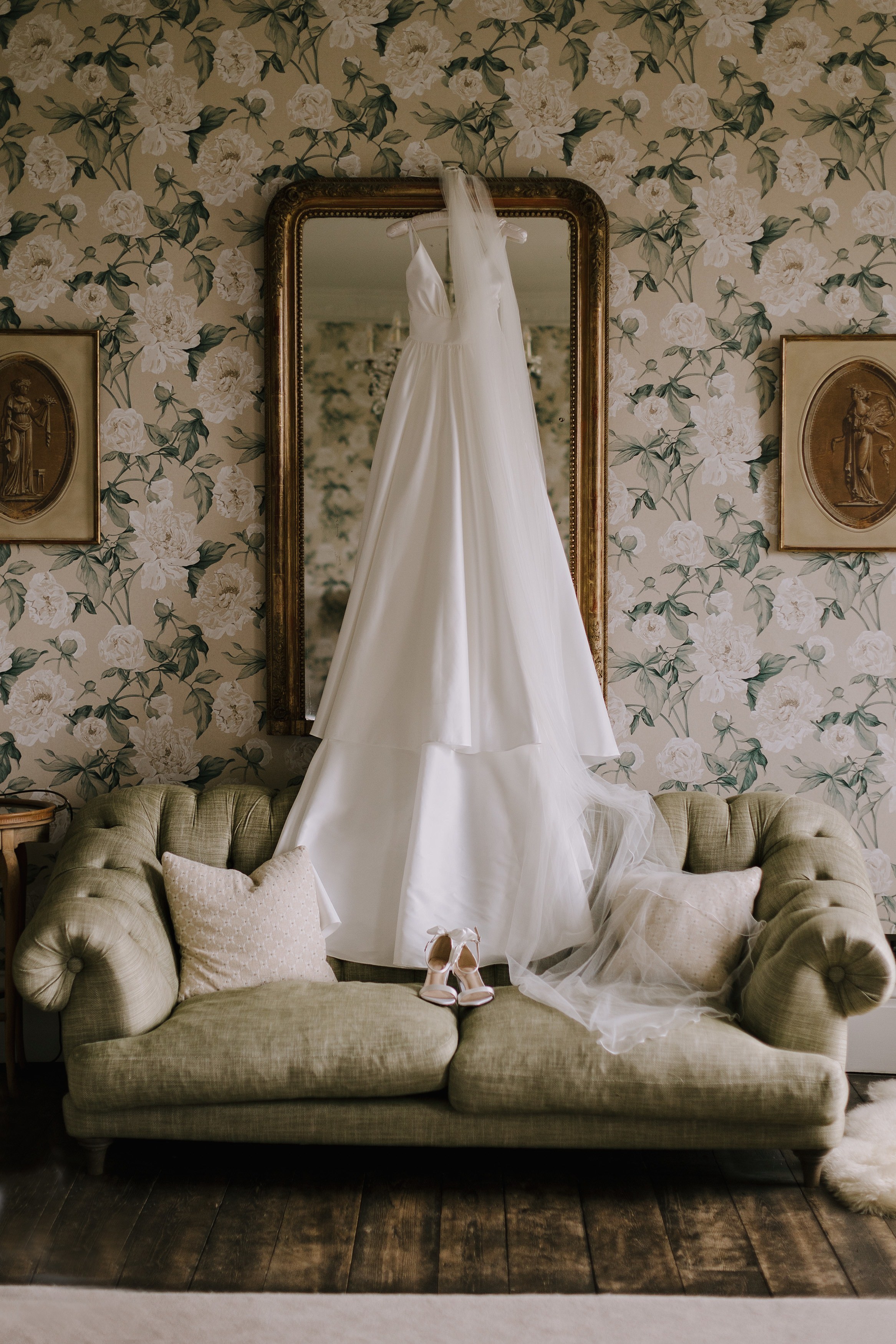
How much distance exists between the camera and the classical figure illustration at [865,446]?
2.81 m

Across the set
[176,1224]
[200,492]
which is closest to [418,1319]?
[176,1224]

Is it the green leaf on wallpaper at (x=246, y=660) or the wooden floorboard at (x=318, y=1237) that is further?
the green leaf on wallpaper at (x=246, y=660)

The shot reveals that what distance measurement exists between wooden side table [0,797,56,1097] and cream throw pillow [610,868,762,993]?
1.50 m

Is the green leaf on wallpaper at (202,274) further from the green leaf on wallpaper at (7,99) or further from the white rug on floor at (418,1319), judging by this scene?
the white rug on floor at (418,1319)

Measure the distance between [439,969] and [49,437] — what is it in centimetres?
187

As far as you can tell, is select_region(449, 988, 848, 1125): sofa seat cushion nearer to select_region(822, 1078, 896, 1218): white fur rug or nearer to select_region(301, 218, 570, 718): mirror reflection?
select_region(822, 1078, 896, 1218): white fur rug

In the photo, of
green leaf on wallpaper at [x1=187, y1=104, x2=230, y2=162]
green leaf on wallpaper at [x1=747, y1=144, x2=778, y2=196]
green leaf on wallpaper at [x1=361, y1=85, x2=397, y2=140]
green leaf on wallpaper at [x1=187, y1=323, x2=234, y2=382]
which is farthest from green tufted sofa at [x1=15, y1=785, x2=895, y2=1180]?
green leaf on wallpaper at [x1=361, y1=85, x2=397, y2=140]

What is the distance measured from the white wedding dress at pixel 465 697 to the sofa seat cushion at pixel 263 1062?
369 mm

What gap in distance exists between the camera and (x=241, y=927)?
2.31m

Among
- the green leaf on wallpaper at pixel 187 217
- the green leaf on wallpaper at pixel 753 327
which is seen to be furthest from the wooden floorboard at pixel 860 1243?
the green leaf on wallpaper at pixel 187 217

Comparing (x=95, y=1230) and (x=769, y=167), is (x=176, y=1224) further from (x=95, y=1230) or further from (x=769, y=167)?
(x=769, y=167)

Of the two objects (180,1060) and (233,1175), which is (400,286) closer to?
(180,1060)

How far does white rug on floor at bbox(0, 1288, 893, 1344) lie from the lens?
1597mm

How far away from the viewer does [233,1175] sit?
2090 mm
